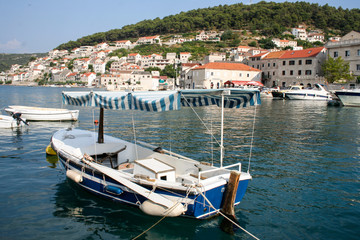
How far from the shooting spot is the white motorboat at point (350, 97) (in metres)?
40.5

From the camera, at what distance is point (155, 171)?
7715 mm

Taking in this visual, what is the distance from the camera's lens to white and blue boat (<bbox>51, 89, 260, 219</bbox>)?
23.0 feet

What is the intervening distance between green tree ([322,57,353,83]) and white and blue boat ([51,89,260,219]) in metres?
56.8

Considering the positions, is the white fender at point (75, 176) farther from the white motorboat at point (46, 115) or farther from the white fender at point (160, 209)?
the white motorboat at point (46, 115)

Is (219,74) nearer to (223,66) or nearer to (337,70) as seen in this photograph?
(223,66)

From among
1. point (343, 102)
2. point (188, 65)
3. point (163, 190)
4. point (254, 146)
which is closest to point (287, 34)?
point (188, 65)

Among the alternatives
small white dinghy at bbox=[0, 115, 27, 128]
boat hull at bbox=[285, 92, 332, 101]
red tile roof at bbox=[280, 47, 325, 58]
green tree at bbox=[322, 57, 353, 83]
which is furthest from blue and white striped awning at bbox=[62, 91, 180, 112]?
red tile roof at bbox=[280, 47, 325, 58]

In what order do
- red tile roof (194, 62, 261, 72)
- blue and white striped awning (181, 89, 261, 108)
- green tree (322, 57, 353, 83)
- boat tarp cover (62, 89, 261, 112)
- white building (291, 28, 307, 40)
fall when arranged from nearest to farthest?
boat tarp cover (62, 89, 261, 112)
blue and white striped awning (181, 89, 261, 108)
green tree (322, 57, 353, 83)
red tile roof (194, 62, 261, 72)
white building (291, 28, 307, 40)

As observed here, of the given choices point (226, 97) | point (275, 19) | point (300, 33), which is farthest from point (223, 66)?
point (275, 19)

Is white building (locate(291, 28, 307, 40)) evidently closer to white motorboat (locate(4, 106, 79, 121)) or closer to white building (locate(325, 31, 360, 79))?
white building (locate(325, 31, 360, 79))

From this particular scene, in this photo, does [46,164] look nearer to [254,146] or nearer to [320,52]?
[254,146]

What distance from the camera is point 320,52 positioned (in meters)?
65.2

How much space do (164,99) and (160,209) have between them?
10.1 feet

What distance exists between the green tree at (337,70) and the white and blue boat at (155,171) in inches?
2235
